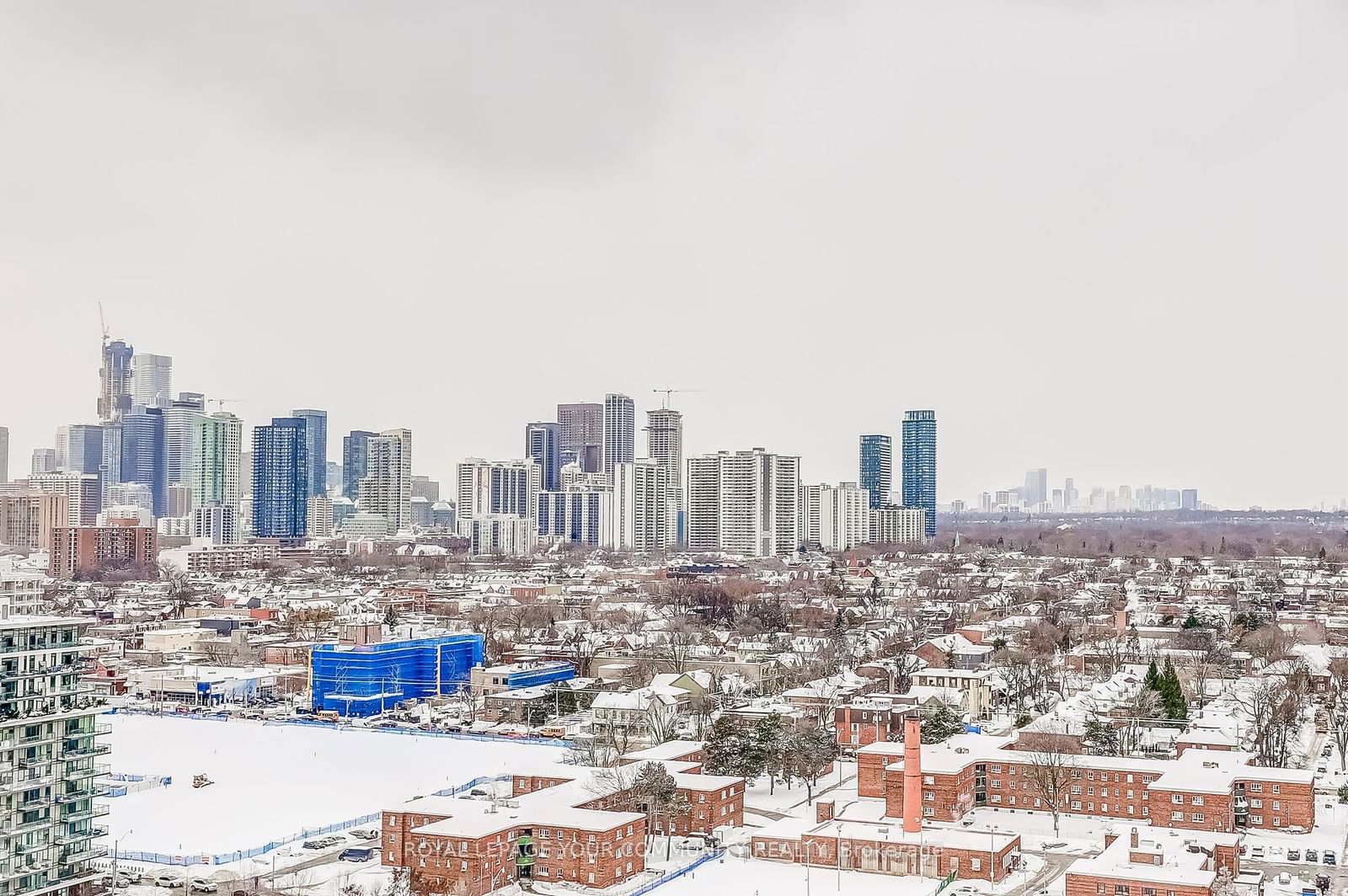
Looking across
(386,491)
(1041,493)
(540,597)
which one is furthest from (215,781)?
(1041,493)

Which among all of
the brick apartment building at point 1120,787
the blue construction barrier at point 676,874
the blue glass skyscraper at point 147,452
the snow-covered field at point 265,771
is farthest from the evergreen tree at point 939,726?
the blue glass skyscraper at point 147,452

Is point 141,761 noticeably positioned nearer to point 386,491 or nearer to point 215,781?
point 215,781

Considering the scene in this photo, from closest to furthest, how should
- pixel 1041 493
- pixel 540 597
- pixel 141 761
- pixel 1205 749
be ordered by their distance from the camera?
pixel 1205 749 < pixel 141 761 < pixel 540 597 < pixel 1041 493

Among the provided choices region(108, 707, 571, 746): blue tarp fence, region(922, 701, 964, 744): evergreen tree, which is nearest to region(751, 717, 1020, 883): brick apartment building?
region(922, 701, 964, 744): evergreen tree

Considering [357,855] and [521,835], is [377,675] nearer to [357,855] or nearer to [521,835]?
[357,855]

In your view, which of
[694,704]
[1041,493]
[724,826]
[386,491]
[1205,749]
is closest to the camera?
[724,826]

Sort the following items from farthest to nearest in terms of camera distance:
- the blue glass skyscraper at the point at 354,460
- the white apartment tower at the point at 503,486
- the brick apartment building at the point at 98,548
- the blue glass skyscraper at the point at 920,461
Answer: the blue glass skyscraper at the point at 354,460
the blue glass skyscraper at the point at 920,461
the white apartment tower at the point at 503,486
the brick apartment building at the point at 98,548

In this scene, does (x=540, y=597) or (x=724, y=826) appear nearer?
(x=724, y=826)

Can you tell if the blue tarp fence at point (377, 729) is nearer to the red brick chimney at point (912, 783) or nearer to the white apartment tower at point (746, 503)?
the red brick chimney at point (912, 783)
